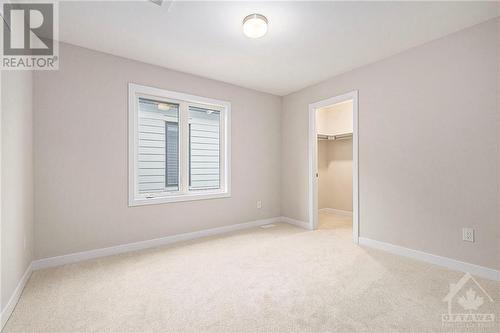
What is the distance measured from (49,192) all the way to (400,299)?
3613mm

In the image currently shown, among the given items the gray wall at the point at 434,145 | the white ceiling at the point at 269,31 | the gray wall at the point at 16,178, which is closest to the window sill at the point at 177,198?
the gray wall at the point at 16,178

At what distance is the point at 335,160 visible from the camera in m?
5.72

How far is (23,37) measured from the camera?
7.58 feet

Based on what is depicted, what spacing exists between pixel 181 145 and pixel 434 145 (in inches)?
130

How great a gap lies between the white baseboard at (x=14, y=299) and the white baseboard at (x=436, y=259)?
12.2 feet

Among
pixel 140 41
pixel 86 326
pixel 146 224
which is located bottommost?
pixel 86 326

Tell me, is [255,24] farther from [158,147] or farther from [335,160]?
[335,160]

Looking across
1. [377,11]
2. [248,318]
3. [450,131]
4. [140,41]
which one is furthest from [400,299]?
[140,41]

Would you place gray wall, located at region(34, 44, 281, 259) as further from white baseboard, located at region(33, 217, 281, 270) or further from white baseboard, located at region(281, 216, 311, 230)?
white baseboard, located at region(281, 216, 311, 230)

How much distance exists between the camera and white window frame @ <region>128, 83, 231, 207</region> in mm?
3189

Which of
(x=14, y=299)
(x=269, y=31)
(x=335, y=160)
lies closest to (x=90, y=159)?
(x=14, y=299)

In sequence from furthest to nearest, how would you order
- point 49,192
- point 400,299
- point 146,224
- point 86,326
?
point 146,224 → point 49,192 → point 400,299 → point 86,326

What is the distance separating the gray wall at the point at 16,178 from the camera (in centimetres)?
176

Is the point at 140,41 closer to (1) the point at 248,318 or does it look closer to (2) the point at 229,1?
(2) the point at 229,1
